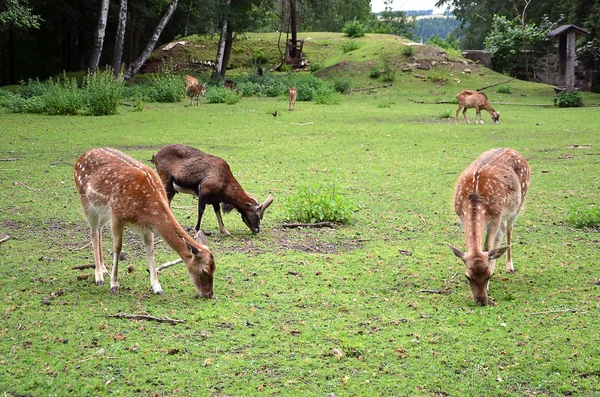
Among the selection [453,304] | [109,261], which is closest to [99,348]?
[109,261]

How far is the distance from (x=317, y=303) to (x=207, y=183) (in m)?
3.04

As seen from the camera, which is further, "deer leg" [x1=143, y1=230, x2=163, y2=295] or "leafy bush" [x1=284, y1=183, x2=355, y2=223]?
"leafy bush" [x1=284, y1=183, x2=355, y2=223]

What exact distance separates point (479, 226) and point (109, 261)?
12.8 ft

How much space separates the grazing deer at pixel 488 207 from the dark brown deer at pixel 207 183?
2855 mm

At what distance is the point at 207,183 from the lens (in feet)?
28.4

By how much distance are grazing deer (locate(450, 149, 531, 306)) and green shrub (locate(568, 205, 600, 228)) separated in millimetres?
1855

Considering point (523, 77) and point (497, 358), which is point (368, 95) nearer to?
point (523, 77)

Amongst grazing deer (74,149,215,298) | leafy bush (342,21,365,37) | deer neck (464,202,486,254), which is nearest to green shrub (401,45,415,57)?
leafy bush (342,21,365,37)

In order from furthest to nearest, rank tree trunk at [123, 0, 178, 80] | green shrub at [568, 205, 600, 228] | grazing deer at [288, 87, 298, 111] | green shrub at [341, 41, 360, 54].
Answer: green shrub at [341, 41, 360, 54], tree trunk at [123, 0, 178, 80], grazing deer at [288, 87, 298, 111], green shrub at [568, 205, 600, 228]

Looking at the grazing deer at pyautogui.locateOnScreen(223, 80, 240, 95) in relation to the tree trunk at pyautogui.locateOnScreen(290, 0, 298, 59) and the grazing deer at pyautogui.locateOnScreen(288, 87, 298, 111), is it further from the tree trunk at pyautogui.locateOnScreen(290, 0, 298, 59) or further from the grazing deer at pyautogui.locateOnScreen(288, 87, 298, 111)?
the tree trunk at pyautogui.locateOnScreen(290, 0, 298, 59)

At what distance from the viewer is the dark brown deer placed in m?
8.71

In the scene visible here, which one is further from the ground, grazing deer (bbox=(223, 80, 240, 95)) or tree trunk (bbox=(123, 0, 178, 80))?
tree trunk (bbox=(123, 0, 178, 80))

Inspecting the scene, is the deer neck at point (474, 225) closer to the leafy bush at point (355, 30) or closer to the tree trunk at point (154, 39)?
the tree trunk at point (154, 39)

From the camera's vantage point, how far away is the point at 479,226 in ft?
20.7
